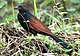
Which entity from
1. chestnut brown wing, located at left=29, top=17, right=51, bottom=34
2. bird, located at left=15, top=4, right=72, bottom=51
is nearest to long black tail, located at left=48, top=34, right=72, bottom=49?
bird, located at left=15, top=4, right=72, bottom=51

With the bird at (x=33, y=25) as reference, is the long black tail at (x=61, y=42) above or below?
below

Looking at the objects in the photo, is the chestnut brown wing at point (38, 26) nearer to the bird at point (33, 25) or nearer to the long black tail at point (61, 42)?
the bird at point (33, 25)

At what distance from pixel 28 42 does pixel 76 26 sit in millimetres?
916

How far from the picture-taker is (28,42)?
5.17 metres

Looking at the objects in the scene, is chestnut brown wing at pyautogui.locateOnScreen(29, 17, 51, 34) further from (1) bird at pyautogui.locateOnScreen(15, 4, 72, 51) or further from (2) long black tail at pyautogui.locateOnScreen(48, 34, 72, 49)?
(2) long black tail at pyautogui.locateOnScreen(48, 34, 72, 49)

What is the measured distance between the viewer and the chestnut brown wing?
5.33 metres

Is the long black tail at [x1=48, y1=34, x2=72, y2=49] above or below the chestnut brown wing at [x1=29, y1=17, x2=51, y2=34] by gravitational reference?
below

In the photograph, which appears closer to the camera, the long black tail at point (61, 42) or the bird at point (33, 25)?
the long black tail at point (61, 42)

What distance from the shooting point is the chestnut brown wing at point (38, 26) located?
5.33 m

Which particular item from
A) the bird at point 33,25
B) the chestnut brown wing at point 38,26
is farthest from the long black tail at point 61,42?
the chestnut brown wing at point 38,26

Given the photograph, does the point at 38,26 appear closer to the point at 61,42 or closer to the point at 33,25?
the point at 33,25

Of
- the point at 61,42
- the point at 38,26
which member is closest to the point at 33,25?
the point at 38,26

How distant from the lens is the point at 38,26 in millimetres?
5395

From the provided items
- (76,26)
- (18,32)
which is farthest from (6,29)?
(76,26)
